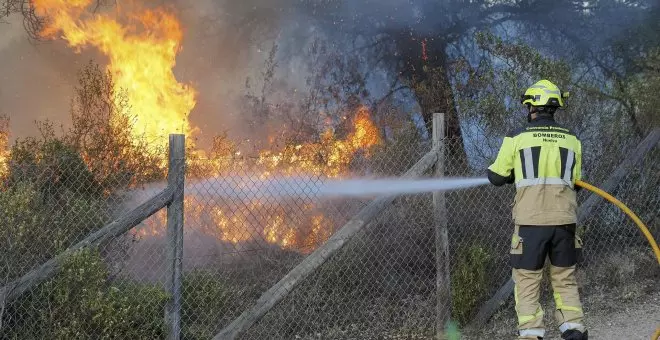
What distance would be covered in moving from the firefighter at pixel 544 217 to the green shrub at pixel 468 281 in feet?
3.95

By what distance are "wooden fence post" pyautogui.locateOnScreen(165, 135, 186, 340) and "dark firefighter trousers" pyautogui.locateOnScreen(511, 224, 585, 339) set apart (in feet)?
7.94

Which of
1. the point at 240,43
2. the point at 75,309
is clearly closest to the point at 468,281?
the point at 75,309

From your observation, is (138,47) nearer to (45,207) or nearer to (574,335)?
(45,207)

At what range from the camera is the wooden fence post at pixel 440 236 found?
539cm

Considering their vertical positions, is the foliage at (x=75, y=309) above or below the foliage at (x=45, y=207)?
below

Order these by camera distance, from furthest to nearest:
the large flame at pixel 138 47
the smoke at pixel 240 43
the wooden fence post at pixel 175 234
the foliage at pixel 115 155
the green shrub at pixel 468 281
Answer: the smoke at pixel 240 43 → the large flame at pixel 138 47 → the green shrub at pixel 468 281 → the foliage at pixel 115 155 → the wooden fence post at pixel 175 234

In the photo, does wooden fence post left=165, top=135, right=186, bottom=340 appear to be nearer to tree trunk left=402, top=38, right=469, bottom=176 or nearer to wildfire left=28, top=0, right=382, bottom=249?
wildfire left=28, top=0, right=382, bottom=249

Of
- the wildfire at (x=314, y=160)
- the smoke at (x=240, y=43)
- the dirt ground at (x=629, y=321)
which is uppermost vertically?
the smoke at (x=240, y=43)

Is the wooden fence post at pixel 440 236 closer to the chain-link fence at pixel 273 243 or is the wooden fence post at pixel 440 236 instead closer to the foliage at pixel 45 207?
the chain-link fence at pixel 273 243

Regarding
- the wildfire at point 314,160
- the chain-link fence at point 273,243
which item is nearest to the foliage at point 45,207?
the chain-link fence at point 273,243

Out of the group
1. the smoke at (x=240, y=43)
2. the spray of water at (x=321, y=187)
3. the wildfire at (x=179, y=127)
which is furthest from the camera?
the smoke at (x=240, y=43)

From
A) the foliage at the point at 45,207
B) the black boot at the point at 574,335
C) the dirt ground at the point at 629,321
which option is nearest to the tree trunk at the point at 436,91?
the dirt ground at the point at 629,321

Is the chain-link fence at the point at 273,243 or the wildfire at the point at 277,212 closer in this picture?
the chain-link fence at the point at 273,243

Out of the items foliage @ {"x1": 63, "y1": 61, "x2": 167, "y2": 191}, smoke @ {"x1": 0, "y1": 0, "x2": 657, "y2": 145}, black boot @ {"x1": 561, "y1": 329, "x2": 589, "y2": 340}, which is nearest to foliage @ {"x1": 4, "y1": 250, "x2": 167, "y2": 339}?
foliage @ {"x1": 63, "y1": 61, "x2": 167, "y2": 191}
